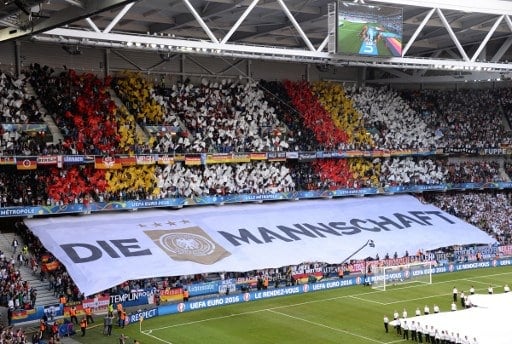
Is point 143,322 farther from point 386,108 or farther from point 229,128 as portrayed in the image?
point 386,108

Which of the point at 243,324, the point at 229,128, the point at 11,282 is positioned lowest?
the point at 243,324

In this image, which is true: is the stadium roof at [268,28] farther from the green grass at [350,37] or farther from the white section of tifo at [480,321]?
the white section of tifo at [480,321]

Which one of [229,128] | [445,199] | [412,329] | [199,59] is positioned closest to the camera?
[412,329]

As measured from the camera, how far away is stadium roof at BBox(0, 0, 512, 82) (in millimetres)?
35562

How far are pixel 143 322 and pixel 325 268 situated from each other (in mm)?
13677

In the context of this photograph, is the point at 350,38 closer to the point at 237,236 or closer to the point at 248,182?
the point at 248,182

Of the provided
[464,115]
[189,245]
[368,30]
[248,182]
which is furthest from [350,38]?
[464,115]

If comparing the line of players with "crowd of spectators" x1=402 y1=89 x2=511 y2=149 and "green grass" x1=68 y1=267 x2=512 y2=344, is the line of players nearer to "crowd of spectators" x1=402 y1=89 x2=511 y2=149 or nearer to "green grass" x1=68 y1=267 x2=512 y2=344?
"green grass" x1=68 y1=267 x2=512 y2=344

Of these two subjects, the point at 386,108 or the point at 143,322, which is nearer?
the point at 143,322

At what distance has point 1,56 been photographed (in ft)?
143

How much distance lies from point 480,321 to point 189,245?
17.2 metres

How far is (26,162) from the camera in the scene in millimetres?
38219

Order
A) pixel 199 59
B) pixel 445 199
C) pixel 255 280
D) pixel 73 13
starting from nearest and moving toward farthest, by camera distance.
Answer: pixel 73 13
pixel 255 280
pixel 199 59
pixel 445 199

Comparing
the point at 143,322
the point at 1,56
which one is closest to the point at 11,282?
the point at 143,322
